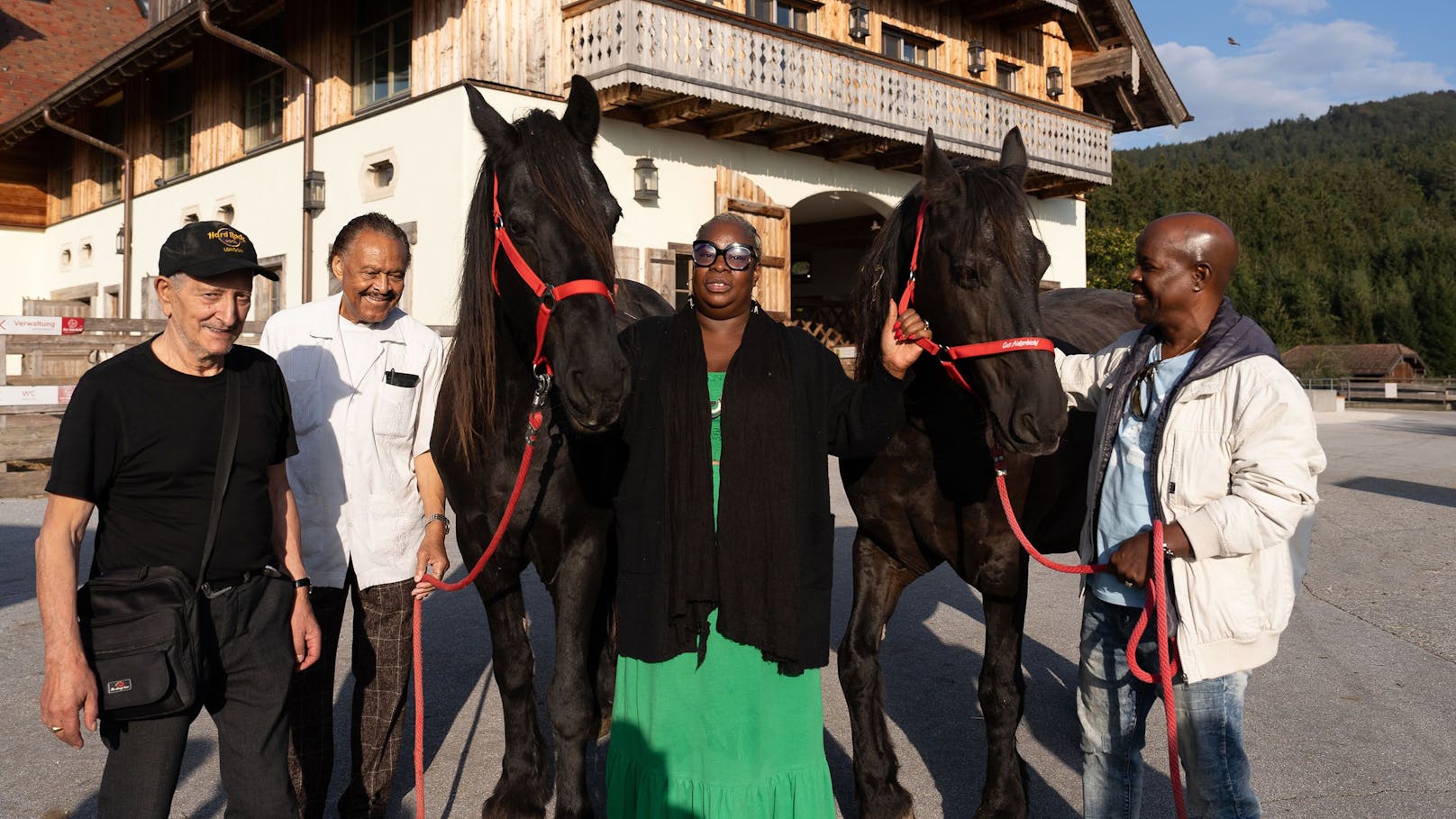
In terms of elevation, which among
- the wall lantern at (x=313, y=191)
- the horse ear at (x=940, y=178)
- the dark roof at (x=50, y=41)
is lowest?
the horse ear at (x=940, y=178)

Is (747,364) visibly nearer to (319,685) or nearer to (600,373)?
(600,373)

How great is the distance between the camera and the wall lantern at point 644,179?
43.1ft

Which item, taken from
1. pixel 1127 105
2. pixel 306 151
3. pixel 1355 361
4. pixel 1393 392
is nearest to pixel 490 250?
pixel 306 151

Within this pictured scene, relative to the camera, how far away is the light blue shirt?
2473mm

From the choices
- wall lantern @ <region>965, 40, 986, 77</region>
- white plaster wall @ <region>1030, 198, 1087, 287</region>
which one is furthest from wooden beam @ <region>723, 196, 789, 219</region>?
white plaster wall @ <region>1030, 198, 1087, 287</region>

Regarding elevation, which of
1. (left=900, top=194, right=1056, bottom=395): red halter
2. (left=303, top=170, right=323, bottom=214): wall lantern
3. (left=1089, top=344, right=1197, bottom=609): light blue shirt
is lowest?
(left=1089, top=344, right=1197, bottom=609): light blue shirt

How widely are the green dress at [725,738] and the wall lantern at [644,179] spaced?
36.3ft

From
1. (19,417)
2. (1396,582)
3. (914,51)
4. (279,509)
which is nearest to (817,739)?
(279,509)

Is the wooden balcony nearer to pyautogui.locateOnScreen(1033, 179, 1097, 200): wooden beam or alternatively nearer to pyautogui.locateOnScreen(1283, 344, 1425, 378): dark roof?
pyautogui.locateOnScreen(1033, 179, 1097, 200): wooden beam

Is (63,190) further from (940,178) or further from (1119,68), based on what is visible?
(940,178)

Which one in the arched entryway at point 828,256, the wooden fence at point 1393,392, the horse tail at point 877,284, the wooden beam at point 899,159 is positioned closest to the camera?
the horse tail at point 877,284

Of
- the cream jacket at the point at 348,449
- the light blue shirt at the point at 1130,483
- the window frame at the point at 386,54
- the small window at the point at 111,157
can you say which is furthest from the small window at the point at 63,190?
the light blue shirt at the point at 1130,483

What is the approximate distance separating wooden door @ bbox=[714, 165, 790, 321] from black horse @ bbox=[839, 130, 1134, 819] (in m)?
10.7

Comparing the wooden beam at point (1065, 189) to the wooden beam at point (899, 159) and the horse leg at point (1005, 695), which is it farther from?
the horse leg at point (1005, 695)
